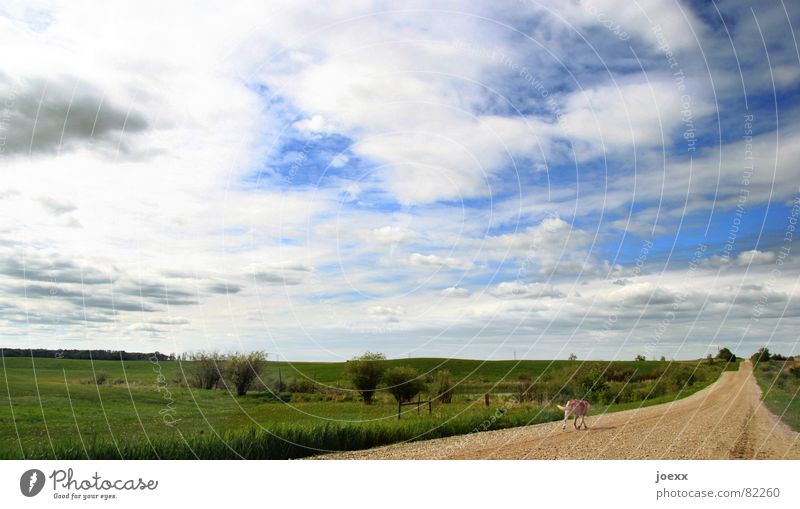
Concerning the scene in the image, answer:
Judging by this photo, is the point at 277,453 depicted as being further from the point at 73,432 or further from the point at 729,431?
the point at 729,431

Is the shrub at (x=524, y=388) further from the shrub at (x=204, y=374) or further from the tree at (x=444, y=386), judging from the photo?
the shrub at (x=204, y=374)

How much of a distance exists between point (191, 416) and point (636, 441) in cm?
1292

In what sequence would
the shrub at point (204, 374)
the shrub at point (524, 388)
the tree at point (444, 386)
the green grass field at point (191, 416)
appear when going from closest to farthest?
Answer: 1. the green grass field at point (191, 416)
2. the shrub at point (204, 374)
3. the tree at point (444, 386)
4. the shrub at point (524, 388)

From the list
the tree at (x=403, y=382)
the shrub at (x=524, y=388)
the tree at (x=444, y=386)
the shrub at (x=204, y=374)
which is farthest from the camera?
the shrub at (x=524, y=388)

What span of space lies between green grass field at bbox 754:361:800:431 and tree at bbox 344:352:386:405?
45.6 ft

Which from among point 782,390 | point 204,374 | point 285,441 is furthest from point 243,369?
point 782,390

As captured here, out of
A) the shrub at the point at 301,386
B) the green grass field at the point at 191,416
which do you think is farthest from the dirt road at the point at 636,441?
the shrub at the point at 301,386

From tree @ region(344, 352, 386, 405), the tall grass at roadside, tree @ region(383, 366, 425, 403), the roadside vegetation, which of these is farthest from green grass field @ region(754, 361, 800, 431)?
tree @ region(344, 352, 386, 405)

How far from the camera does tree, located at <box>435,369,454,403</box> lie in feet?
78.2

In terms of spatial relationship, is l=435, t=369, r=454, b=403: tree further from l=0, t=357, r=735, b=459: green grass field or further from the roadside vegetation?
the roadside vegetation

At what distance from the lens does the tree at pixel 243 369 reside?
20109 mm

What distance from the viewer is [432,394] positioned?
934 inches

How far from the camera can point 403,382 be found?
22.7 m

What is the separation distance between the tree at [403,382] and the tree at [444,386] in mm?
928
